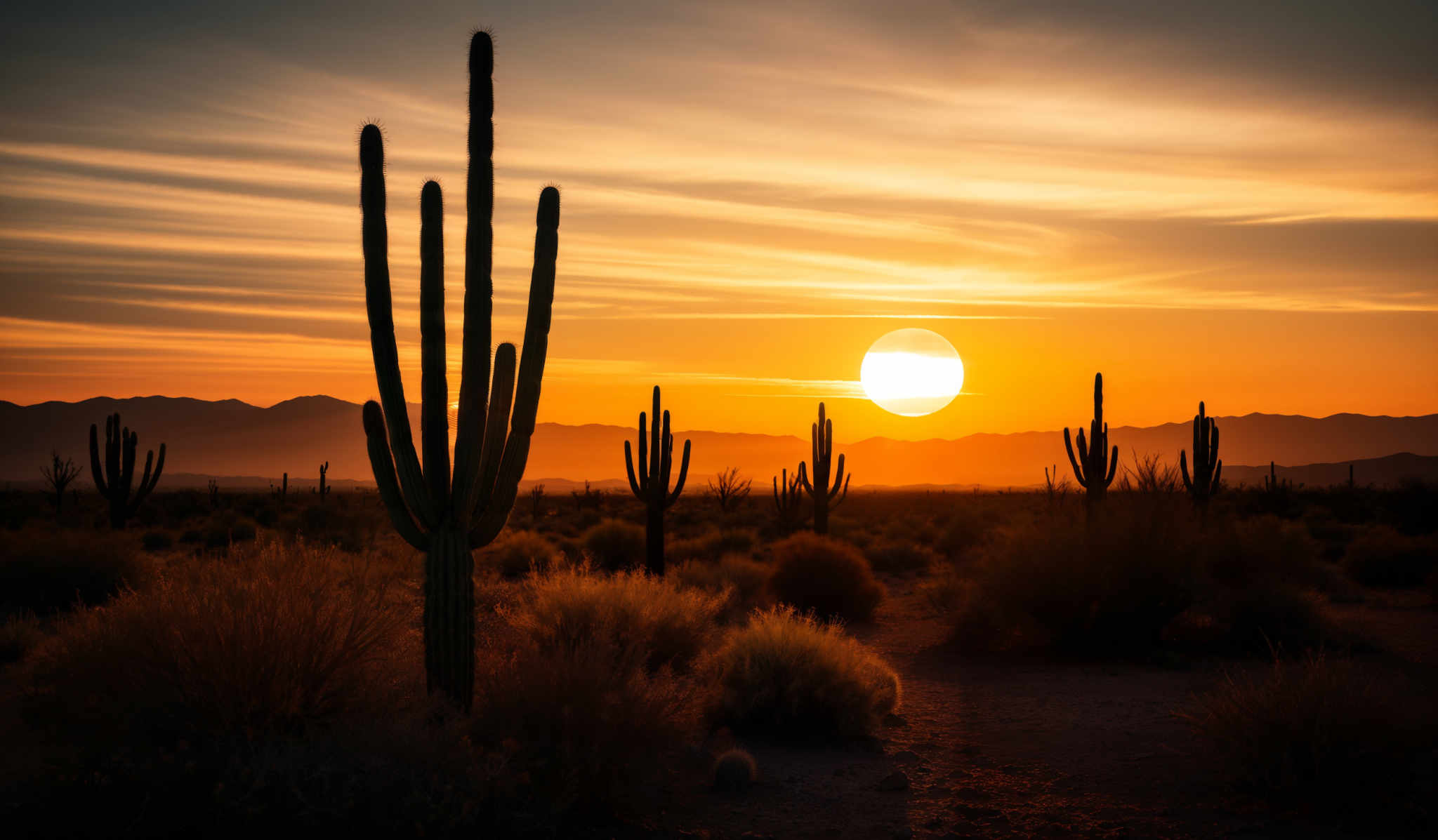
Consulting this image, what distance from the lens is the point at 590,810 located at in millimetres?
7012

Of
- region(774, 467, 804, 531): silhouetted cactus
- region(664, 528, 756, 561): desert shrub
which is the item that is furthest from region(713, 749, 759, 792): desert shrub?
region(774, 467, 804, 531): silhouetted cactus

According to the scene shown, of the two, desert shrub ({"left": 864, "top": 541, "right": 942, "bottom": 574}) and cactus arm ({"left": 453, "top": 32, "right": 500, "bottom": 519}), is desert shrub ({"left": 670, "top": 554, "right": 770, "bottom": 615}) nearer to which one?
desert shrub ({"left": 864, "top": 541, "right": 942, "bottom": 574})

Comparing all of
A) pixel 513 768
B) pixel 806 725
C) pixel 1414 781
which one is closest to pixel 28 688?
pixel 513 768

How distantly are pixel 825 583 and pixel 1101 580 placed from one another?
5.92 metres

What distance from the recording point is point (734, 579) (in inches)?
780

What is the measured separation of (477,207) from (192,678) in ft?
14.7

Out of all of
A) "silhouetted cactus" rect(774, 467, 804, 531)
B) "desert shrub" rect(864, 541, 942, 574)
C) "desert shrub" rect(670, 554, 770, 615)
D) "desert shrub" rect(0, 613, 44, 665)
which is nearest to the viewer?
"desert shrub" rect(0, 613, 44, 665)

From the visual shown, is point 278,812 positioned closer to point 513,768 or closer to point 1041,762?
point 513,768

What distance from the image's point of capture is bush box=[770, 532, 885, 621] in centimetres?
1888

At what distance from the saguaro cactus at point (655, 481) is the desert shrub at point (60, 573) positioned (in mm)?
9109

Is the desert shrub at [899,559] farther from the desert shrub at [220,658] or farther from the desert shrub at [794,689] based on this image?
the desert shrub at [220,658]

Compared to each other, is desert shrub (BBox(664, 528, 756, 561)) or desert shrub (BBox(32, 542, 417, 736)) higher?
desert shrub (BBox(32, 542, 417, 736))

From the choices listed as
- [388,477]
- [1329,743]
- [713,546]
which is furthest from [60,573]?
[1329,743]

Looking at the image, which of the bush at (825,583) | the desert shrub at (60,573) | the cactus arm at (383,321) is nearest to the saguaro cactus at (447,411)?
the cactus arm at (383,321)
